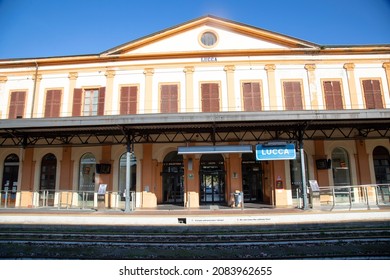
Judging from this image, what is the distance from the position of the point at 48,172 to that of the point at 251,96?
12.8m

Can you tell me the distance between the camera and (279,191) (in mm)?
14164

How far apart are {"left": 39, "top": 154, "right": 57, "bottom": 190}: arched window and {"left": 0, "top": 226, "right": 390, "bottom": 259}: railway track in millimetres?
7220

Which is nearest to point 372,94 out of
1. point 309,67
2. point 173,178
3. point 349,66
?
point 349,66

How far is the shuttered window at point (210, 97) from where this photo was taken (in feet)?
50.8

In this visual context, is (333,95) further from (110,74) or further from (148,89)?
(110,74)

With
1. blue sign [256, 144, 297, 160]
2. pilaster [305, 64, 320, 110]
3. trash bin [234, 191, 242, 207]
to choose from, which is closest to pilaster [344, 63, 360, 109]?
pilaster [305, 64, 320, 110]

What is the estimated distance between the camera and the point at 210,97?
51.3 ft

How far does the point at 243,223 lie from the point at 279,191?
502 cm

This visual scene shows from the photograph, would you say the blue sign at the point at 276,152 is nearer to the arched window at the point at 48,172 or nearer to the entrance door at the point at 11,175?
the arched window at the point at 48,172

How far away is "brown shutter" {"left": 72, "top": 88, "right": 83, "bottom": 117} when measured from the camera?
16016 millimetres

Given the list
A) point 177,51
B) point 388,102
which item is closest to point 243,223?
point 177,51

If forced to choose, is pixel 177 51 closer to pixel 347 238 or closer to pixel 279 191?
pixel 279 191

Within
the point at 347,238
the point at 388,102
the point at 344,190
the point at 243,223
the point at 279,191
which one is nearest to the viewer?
the point at 347,238

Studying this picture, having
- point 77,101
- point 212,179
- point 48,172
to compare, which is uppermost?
point 77,101
